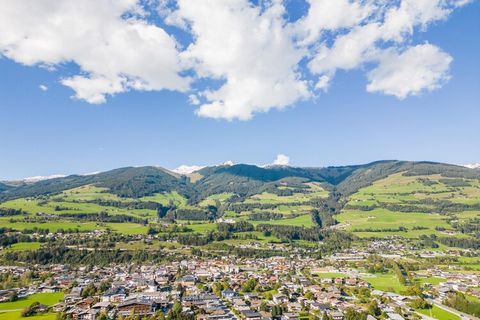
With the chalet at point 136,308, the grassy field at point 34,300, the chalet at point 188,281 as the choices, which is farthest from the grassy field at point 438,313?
the grassy field at point 34,300

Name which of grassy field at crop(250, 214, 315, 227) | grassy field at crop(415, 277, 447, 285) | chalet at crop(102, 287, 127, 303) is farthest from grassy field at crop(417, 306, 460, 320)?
grassy field at crop(250, 214, 315, 227)

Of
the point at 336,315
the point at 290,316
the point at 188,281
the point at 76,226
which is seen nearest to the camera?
the point at 290,316

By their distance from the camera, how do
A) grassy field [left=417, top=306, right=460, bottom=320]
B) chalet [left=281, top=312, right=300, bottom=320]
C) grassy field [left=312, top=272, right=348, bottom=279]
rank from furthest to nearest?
grassy field [left=312, top=272, right=348, bottom=279] → grassy field [left=417, top=306, right=460, bottom=320] → chalet [left=281, top=312, right=300, bottom=320]

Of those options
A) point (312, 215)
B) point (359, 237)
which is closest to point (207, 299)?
point (359, 237)

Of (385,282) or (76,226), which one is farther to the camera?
(76,226)

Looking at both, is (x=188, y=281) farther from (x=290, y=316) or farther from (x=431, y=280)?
(x=431, y=280)

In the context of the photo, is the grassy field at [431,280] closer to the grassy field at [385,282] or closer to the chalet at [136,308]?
the grassy field at [385,282]

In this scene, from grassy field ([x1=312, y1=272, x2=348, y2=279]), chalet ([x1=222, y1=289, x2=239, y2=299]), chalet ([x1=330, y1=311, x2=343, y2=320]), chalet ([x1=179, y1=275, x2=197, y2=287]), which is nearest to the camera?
chalet ([x1=330, y1=311, x2=343, y2=320])

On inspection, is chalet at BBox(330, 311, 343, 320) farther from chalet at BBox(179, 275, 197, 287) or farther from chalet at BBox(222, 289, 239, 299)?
chalet at BBox(179, 275, 197, 287)

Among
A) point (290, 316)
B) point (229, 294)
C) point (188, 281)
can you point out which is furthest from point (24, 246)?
point (290, 316)
